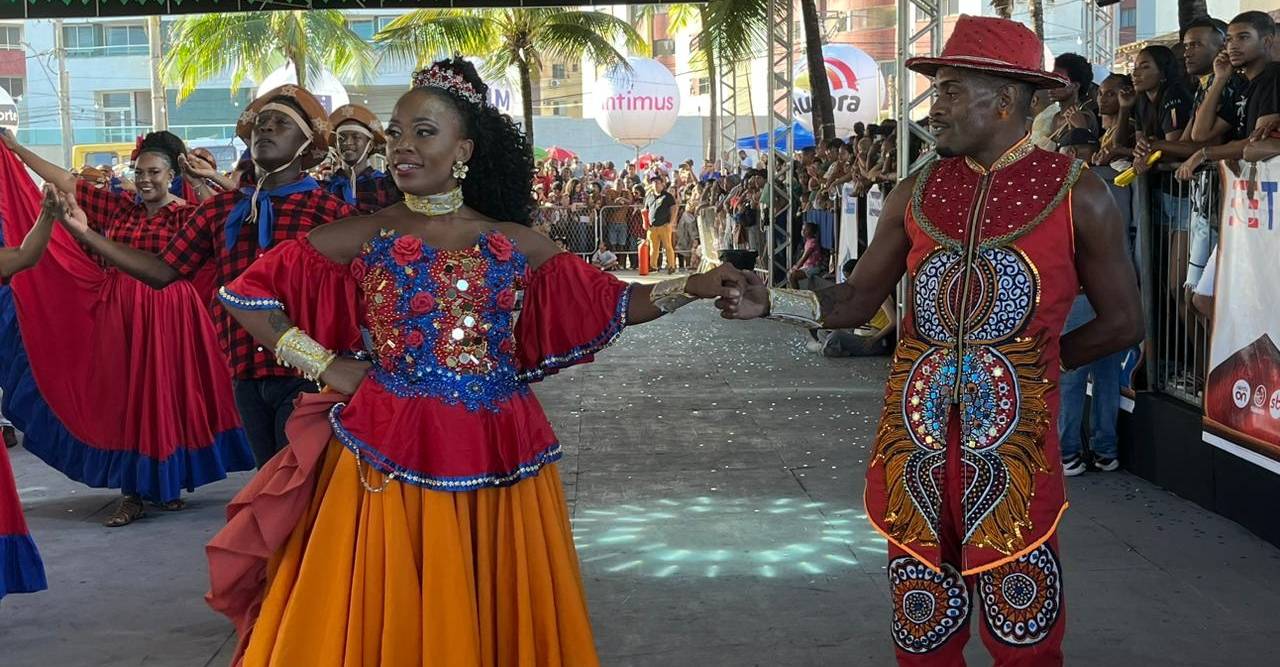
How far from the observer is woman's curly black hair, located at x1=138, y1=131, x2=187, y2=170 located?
6992 mm

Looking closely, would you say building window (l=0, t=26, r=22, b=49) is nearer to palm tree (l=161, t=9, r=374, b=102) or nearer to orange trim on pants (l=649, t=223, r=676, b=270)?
palm tree (l=161, t=9, r=374, b=102)

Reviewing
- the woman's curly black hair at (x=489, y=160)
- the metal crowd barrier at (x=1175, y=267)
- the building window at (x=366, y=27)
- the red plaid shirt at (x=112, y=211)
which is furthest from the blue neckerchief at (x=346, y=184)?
the building window at (x=366, y=27)

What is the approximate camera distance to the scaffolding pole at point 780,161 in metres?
16.6

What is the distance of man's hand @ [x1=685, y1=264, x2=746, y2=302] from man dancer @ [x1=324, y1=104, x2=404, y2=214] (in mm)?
3158

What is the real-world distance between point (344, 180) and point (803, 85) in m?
22.7

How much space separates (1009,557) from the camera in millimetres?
3484

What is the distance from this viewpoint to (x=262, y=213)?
504 centimetres

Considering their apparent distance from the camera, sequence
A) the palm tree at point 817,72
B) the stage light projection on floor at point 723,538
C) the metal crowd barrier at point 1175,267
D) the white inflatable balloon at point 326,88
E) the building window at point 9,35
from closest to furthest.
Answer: the stage light projection on floor at point 723,538
the metal crowd barrier at point 1175,267
the palm tree at point 817,72
the white inflatable balloon at point 326,88
the building window at point 9,35

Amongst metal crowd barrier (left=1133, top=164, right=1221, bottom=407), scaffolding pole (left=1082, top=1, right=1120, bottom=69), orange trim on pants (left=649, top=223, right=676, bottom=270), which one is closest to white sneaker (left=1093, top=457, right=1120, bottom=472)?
metal crowd barrier (left=1133, top=164, right=1221, bottom=407)

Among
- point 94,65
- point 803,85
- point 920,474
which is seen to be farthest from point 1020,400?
point 94,65

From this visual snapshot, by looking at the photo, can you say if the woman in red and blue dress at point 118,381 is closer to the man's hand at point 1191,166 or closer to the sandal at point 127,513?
the sandal at point 127,513

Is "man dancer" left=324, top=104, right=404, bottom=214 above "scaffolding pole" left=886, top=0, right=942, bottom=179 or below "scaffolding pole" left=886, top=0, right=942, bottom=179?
below

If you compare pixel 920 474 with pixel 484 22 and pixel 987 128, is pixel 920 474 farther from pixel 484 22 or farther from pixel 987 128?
pixel 484 22

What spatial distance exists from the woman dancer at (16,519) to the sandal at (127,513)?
6.65 feet
